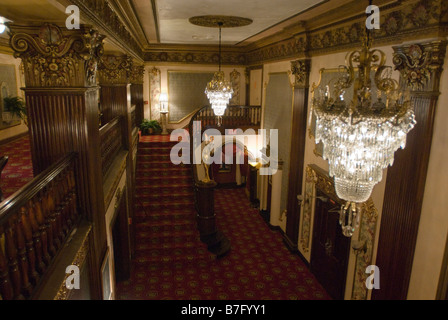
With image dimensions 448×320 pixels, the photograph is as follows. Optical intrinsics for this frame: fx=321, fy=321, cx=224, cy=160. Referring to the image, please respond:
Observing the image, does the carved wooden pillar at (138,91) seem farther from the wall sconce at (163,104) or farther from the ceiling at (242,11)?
the ceiling at (242,11)

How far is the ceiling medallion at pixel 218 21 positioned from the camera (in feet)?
19.9

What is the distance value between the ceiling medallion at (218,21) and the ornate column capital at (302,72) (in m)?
1.45

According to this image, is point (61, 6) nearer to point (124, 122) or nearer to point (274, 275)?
point (124, 122)

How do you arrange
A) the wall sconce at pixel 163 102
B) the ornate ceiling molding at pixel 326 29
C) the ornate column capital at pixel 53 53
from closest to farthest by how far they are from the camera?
the ornate column capital at pixel 53 53 → the ornate ceiling molding at pixel 326 29 → the wall sconce at pixel 163 102

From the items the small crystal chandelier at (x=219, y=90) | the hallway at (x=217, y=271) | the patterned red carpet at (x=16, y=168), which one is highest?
the small crystal chandelier at (x=219, y=90)

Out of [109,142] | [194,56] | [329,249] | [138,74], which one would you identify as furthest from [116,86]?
[194,56]

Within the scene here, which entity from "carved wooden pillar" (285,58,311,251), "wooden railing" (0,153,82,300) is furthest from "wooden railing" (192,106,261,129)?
"wooden railing" (0,153,82,300)

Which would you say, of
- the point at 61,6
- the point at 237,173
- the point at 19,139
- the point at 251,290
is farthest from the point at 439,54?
the point at 237,173

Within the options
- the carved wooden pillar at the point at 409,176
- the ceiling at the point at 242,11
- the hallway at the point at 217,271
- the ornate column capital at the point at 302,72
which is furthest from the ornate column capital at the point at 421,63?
the hallway at the point at 217,271

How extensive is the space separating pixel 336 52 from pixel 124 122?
14.7 ft

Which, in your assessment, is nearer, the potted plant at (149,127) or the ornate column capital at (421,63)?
the ornate column capital at (421,63)

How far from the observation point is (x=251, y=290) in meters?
6.76

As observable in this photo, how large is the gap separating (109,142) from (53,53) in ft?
8.99

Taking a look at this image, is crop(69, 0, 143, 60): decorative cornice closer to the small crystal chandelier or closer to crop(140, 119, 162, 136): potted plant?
the small crystal chandelier
